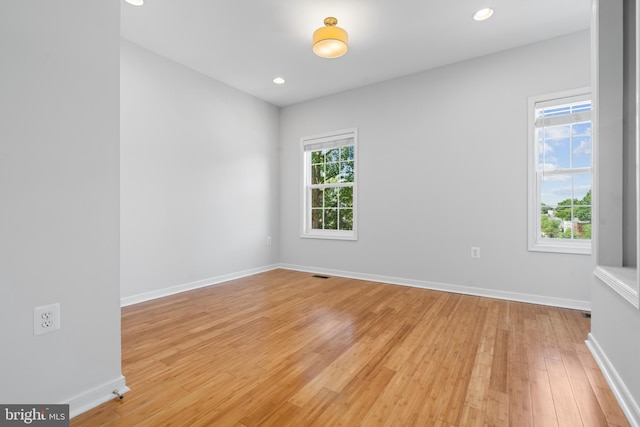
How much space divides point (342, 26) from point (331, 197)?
2.53 meters

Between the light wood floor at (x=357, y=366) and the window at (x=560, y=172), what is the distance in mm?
826

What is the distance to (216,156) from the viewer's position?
13.5 feet

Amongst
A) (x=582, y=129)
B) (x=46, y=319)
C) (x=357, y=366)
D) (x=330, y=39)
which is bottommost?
(x=357, y=366)

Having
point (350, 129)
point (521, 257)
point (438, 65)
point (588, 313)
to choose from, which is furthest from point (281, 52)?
point (588, 313)

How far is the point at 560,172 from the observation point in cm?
315

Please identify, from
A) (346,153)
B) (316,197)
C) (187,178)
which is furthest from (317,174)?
(187,178)

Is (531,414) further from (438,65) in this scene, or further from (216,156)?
(216,156)

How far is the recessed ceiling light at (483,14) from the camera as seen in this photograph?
2682 mm

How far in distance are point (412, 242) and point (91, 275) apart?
11.3 feet

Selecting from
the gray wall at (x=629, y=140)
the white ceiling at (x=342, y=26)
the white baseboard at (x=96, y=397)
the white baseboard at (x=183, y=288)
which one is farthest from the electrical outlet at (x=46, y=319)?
the gray wall at (x=629, y=140)

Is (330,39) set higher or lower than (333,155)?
higher

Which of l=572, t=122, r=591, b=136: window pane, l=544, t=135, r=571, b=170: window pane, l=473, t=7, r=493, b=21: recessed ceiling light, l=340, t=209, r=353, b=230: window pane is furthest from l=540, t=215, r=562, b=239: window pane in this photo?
l=340, t=209, r=353, b=230: window pane

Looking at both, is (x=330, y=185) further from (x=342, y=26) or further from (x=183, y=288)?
(x=183, y=288)

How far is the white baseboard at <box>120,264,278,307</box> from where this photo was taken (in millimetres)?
3139
